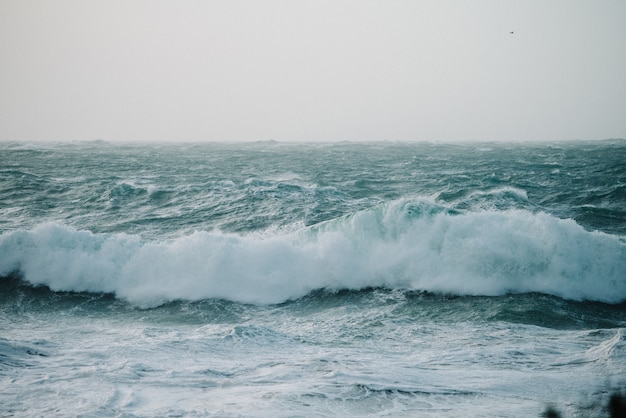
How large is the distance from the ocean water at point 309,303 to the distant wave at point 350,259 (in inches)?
2.0

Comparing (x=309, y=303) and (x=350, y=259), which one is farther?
(x=350, y=259)

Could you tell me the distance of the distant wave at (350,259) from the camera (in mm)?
10773

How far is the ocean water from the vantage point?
5301 millimetres

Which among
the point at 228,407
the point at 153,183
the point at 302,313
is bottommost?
the point at 302,313

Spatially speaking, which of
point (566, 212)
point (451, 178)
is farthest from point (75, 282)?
point (451, 178)

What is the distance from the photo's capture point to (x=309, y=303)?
1037 centimetres

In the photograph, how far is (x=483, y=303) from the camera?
961 cm

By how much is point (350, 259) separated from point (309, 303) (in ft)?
7.23

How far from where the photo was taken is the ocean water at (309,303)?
5301 millimetres

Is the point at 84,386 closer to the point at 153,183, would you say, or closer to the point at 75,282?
the point at 75,282

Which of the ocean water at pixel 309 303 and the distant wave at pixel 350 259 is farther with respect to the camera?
the distant wave at pixel 350 259

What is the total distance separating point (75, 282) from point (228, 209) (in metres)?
6.81

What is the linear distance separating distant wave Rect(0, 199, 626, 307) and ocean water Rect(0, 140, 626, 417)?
0.05 meters

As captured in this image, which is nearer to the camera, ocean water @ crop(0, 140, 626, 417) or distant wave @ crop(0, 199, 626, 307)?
ocean water @ crop(0, 140, 626, 417)
